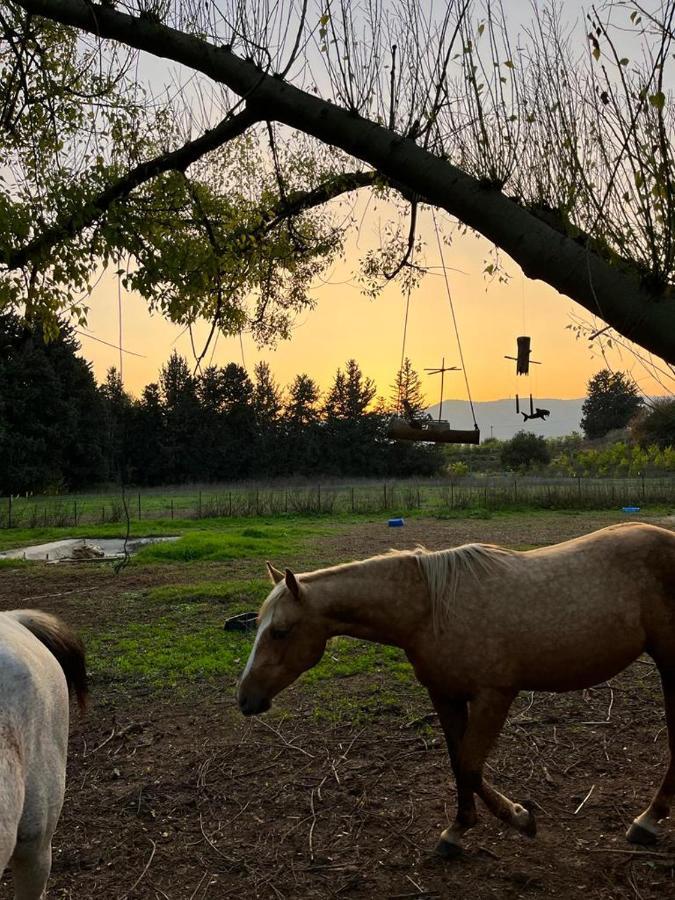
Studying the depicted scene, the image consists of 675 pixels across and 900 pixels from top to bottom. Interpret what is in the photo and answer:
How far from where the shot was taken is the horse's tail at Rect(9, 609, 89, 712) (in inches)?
115

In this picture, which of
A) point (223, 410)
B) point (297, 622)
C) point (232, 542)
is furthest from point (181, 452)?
point (297, 622)

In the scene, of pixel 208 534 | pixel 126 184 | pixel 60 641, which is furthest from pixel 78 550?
pixel 60 641

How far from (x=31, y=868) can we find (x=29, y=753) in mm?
500

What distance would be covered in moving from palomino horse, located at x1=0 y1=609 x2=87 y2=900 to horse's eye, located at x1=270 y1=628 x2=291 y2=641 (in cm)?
94

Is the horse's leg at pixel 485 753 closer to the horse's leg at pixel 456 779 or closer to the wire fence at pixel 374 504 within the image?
the horse's leg at pixel 456 779

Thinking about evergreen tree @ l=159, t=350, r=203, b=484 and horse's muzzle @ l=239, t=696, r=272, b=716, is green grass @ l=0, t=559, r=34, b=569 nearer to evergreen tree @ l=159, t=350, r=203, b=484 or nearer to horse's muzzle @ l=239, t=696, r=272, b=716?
horse's muzzle @ l=239, t=696, r=272, b=716

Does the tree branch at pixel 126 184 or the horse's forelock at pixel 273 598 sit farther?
the tree branch at pixel 126 184

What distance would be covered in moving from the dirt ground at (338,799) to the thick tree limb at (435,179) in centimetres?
244

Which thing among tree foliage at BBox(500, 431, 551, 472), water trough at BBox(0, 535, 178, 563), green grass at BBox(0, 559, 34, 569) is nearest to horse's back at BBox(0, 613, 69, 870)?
water trough at BBox(0, 535, 178, 563)

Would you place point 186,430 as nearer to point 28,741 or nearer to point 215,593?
point 215,593

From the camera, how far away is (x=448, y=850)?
3.09 meters

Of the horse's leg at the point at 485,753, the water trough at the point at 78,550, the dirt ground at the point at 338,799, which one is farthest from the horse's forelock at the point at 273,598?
the water trough at the point at 78,550

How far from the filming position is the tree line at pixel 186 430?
3753cm

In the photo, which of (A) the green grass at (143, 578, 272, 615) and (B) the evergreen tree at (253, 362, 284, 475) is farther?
(B) the evergreen tree at (253, 362, 284, 475)
